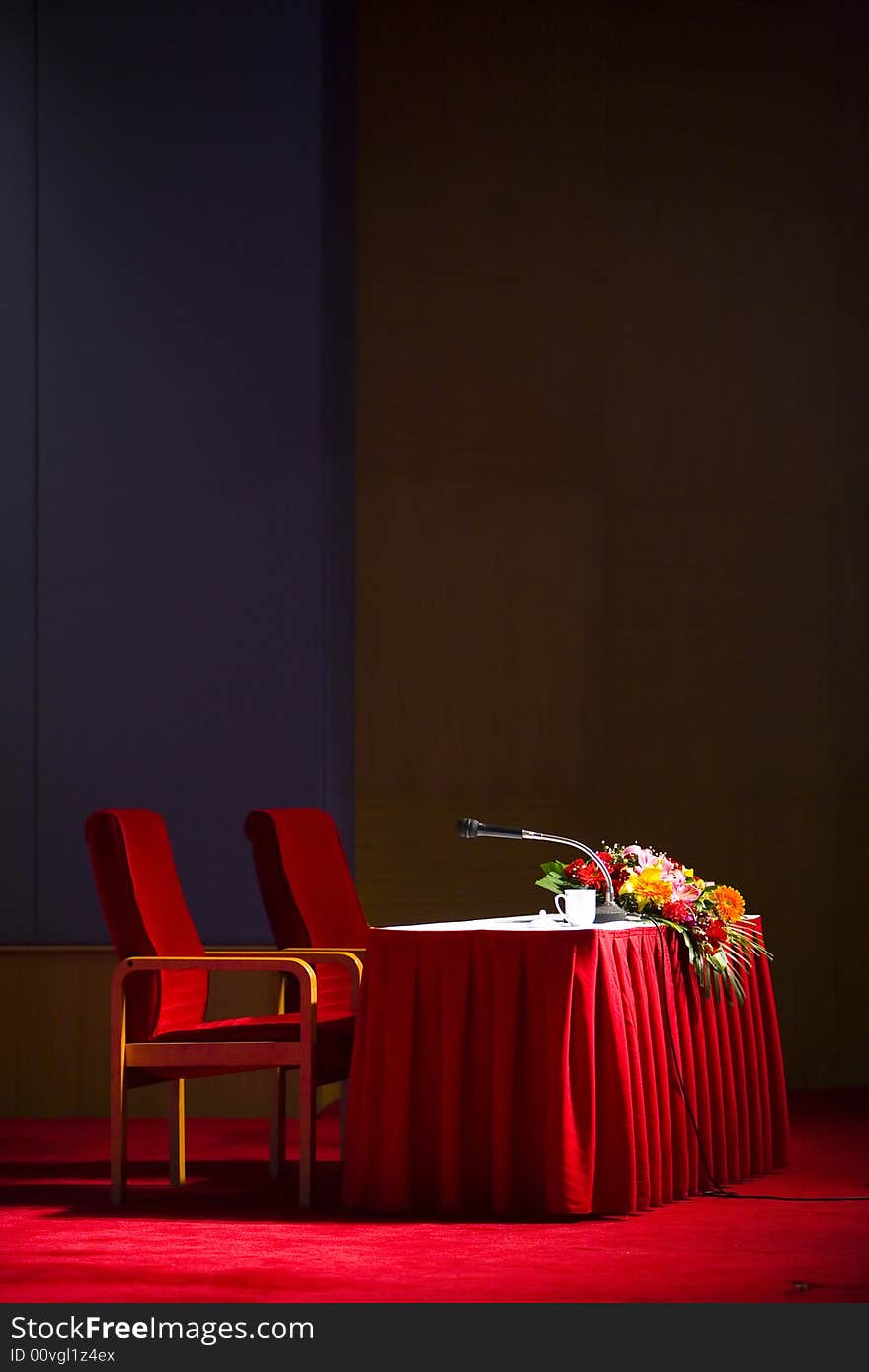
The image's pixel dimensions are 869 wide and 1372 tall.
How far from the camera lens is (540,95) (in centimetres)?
788

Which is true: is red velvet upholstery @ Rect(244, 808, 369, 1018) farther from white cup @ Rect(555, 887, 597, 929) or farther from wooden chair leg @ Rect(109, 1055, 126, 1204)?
white cup @ Rect(555, 887, 597, 929)

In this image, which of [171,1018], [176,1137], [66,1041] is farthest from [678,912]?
[66,1041]

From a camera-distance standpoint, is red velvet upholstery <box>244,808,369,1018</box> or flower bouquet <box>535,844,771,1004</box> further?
red velvet upholstery <box>244,808,369,1018</box>

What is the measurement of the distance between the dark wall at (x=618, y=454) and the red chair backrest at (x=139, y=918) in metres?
2.49

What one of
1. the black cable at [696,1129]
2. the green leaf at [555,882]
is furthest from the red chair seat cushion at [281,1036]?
the black cable at [696,1129]

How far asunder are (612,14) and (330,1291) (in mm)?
5727

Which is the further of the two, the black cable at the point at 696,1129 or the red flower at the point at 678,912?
the red flower at the point at 678,912

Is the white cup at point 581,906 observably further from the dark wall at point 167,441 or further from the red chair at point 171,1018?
the dark wall at point 167,441

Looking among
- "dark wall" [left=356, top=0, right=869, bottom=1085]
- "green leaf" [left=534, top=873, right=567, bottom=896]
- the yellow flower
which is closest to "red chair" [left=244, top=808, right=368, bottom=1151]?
"green leaf" [left=534, top=873, right=567, bottom=896]

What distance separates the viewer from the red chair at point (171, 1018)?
4.90 metres

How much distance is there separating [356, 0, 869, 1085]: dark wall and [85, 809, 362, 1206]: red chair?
253cm

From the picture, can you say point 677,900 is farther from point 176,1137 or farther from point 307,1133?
point 176,1137

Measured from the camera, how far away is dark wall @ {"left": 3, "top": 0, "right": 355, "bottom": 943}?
6.84 metres

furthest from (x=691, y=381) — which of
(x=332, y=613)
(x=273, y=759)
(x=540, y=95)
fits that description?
(x=273, y=759)
